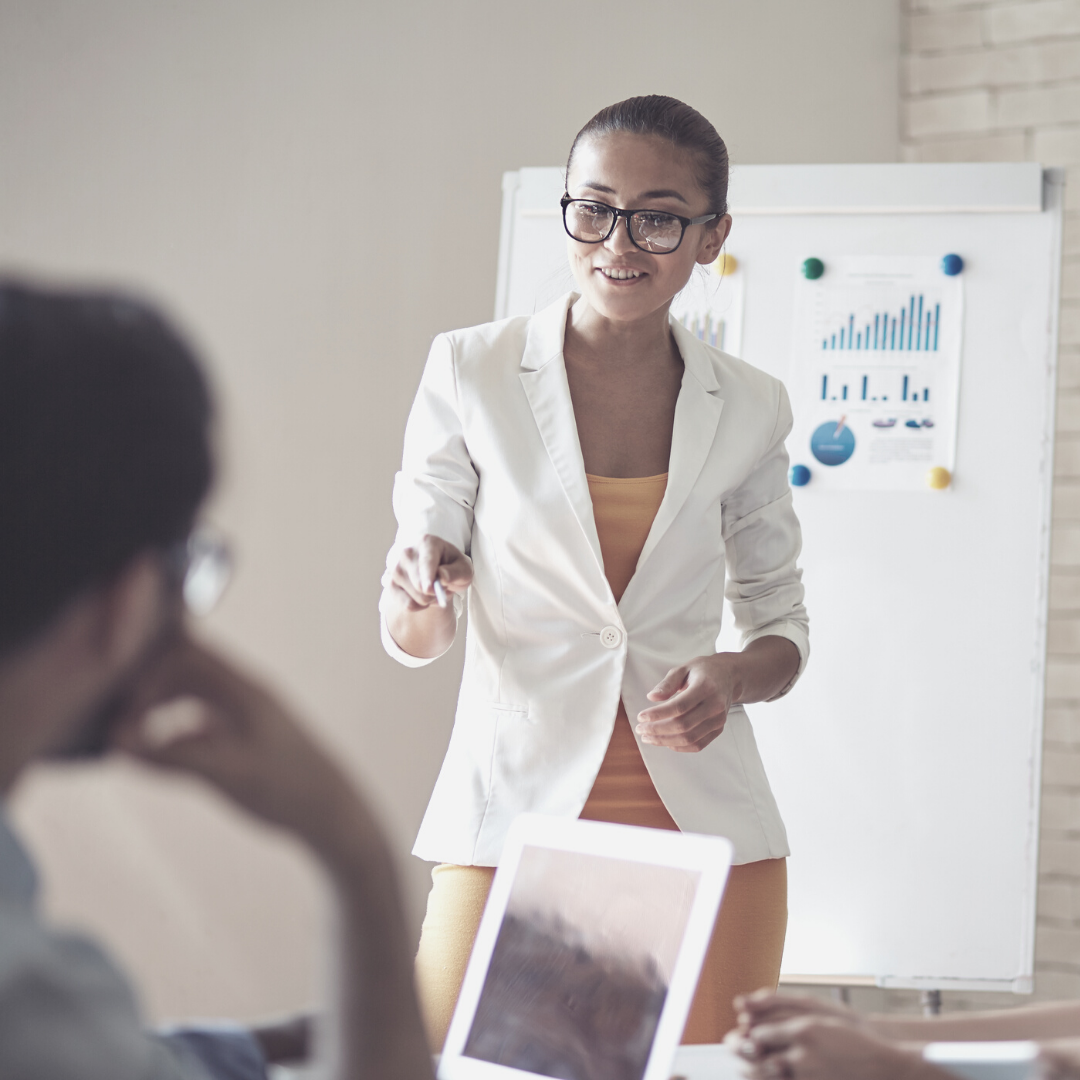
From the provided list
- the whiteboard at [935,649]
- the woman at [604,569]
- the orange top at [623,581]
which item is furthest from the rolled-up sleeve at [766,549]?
the whiteboard at [935,649]

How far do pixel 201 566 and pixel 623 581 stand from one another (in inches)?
30.9

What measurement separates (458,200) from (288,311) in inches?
22.8

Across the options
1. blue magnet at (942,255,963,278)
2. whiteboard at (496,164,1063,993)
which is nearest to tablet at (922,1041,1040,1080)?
whiteboard at (496,164,1063,993)

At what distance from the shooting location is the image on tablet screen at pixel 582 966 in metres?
0.59

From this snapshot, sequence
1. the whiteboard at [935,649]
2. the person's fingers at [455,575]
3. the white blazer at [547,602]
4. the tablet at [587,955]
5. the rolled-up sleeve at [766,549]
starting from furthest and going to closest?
1. the whiteboard at [935,649]
2. the rolled-up sleeve at [766,549]
3. the white blazer at [547,602]
4. the person's fingers at [455,575]
5. the tablet at [587,955]

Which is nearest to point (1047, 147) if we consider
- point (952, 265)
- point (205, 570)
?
point (952, 265)

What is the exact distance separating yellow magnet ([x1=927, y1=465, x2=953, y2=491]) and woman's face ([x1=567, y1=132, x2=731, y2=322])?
899 millimetres

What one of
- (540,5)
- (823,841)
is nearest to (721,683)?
(823,841)

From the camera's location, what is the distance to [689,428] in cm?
111

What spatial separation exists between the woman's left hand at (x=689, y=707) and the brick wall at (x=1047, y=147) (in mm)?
1671

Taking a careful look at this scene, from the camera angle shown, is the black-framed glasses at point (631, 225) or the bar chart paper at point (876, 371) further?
the bar chart paper at point (876, 371)

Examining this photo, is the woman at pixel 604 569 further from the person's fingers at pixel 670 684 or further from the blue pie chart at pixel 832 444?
the blue pie chart at pixel 832 444

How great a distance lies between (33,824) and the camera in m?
0.29

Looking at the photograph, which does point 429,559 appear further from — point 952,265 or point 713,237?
point 952,265
